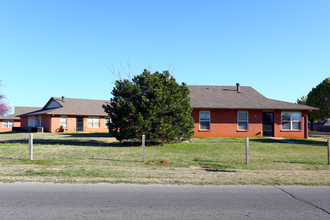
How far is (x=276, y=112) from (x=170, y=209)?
73.2 feet

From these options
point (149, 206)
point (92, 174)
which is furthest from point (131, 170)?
point (149, 206)

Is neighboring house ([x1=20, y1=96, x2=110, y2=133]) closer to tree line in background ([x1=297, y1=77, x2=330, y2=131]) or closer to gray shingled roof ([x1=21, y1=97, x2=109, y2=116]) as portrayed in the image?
gray shingled roof ([x1=21, y1=97, x2=109, y2=116])

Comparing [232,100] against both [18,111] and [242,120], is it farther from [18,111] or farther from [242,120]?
[18,111]

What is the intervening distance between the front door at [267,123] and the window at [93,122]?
74.7 feet

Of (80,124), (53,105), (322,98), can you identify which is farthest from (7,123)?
(322,98)

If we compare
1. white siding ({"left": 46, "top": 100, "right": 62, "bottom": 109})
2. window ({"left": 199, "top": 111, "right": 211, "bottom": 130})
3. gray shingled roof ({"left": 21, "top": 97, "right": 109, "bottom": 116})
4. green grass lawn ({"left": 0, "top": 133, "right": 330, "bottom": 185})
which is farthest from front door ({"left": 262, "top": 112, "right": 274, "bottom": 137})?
white siding ({"left": 46, "top": 100, "right": 62, "bottom": 109})

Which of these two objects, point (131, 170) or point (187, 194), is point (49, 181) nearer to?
point (131, 170)

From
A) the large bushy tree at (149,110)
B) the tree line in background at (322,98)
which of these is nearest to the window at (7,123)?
the large bushy tree at (149,110)

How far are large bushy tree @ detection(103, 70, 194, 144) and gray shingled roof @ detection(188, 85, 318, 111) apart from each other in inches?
273

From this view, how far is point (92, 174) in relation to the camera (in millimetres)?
8641

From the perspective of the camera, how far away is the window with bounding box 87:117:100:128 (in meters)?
38.0

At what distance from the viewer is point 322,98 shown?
141ft

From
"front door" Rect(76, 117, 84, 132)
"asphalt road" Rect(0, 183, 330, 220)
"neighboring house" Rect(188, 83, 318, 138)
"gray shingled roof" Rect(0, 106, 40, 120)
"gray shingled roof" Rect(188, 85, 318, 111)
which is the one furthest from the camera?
"gray shingled roof" Rect(0, 106, 40, 120)

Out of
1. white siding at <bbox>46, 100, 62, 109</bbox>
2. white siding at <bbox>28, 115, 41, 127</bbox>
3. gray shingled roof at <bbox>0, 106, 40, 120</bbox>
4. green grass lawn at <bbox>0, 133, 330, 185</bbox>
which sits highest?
white siding at <bbox>46, 100, 62, 109</bbox>
